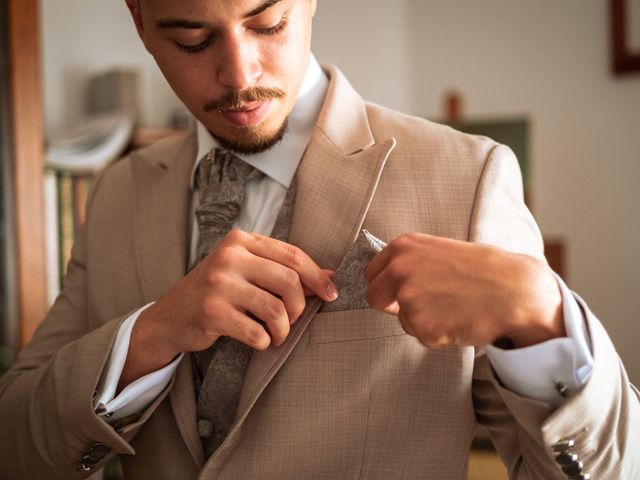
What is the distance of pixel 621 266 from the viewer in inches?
117

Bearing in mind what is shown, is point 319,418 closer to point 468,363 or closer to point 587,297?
point 468,363

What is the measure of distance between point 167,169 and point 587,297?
213cm

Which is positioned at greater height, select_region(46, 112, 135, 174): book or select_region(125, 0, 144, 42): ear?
select_region(125, 0, 144, 42): ear

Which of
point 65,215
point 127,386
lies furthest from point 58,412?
point 65,215

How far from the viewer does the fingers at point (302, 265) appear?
3.35 ft

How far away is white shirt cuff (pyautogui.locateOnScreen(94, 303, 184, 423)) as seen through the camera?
1.15 m

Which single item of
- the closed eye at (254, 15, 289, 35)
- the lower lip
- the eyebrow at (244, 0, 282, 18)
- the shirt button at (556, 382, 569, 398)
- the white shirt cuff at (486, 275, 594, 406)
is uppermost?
the eyebrow at (244, 0, 282, 18)

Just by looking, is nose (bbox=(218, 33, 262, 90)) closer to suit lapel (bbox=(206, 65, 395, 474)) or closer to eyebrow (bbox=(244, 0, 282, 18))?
eyebrow (bbox=(244, 0, 282, 18))

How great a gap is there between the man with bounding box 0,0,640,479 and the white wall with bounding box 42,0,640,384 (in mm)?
1835

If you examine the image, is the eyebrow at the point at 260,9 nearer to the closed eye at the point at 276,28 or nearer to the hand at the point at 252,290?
the closed eye at the point at 276,28

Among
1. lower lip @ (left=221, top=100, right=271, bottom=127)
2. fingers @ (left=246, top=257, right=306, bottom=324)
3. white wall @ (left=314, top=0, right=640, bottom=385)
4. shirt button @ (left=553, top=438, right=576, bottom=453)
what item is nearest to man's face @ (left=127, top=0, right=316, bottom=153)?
lower lip @ (left=221, top=100, right=271, bottom=127)

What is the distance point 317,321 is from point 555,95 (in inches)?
93.3

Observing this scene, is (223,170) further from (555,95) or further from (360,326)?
(555,95)

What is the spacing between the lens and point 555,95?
10.2 ft
